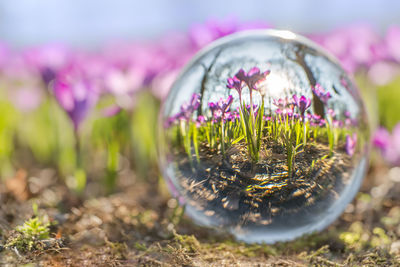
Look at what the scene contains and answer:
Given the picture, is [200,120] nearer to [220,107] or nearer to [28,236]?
[220,107]

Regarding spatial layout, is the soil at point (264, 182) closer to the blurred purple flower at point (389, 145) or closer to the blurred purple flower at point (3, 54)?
the blurred purple flower at point (389, 145)

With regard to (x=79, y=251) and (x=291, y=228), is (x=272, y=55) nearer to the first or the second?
(x=291, y=228)

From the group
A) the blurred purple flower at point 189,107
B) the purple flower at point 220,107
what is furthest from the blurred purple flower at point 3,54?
the purple flower at point 220,107

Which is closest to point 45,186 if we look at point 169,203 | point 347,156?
point 169,203

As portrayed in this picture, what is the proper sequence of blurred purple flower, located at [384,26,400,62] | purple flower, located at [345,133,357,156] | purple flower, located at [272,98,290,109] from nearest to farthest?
Result: purple flower, located at [272,98,290,109] < purple flower, located at [345,133,357,156] < blurred purple flower, located at [384,26,400,62]

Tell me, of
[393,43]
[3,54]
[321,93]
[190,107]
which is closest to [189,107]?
[190,107]

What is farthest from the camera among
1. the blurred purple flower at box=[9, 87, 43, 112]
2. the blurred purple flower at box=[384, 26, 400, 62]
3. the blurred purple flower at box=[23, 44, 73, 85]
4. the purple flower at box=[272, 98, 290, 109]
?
the blurred purple flower at box=[9, 87, 43, 112]

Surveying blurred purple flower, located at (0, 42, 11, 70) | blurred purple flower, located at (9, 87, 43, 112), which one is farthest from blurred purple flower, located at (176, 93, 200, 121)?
blurred purple flower, located at (0, 42, 11, 70)

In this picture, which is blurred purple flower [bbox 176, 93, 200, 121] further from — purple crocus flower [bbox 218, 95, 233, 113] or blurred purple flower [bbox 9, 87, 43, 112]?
blurred purple flower [bbox 9, 87, 43, 112]
